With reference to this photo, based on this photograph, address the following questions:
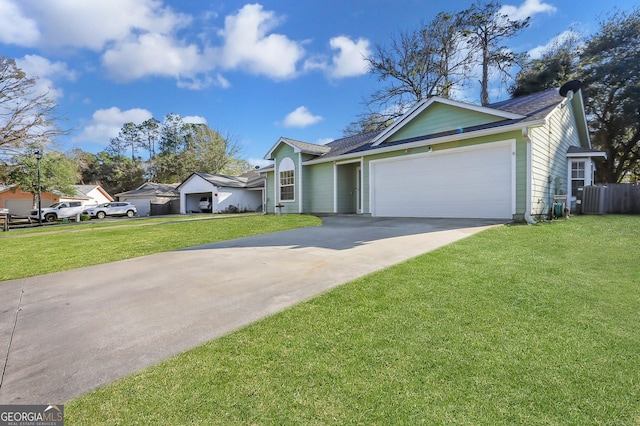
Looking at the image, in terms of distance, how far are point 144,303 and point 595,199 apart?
14.8 m

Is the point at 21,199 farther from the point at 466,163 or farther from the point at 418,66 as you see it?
the point at 466,163

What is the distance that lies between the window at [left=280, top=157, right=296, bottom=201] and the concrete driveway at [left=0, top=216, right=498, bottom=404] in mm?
9327

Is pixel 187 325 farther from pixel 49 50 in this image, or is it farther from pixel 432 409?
pixel 49 50

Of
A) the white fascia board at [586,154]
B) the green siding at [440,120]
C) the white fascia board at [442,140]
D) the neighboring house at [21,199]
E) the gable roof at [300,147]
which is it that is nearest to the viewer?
the white fascia board at [442,140]

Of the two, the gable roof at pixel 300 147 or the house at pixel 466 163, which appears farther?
the gable roof at pixel 300 147

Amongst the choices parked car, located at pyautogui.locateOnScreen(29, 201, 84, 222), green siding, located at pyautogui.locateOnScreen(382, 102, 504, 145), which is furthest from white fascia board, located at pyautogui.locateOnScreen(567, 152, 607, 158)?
parked car, located at pyautogui.locateOnScreen(29, 201, 84, 222)

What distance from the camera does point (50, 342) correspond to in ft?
8.06

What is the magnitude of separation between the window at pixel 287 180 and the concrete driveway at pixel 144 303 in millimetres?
9327

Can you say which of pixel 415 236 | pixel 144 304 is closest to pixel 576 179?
pixel 415 236

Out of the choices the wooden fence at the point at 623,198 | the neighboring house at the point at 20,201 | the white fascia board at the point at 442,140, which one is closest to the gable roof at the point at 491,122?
the white fascia board at the point at 442,140

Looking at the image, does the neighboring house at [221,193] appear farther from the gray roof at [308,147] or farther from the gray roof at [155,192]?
the gray roof at [308,147]

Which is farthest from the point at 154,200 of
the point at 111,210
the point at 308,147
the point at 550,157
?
the point at 550,157

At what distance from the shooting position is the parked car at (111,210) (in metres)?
25.4

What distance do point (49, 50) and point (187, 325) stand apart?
1956 centimetres
